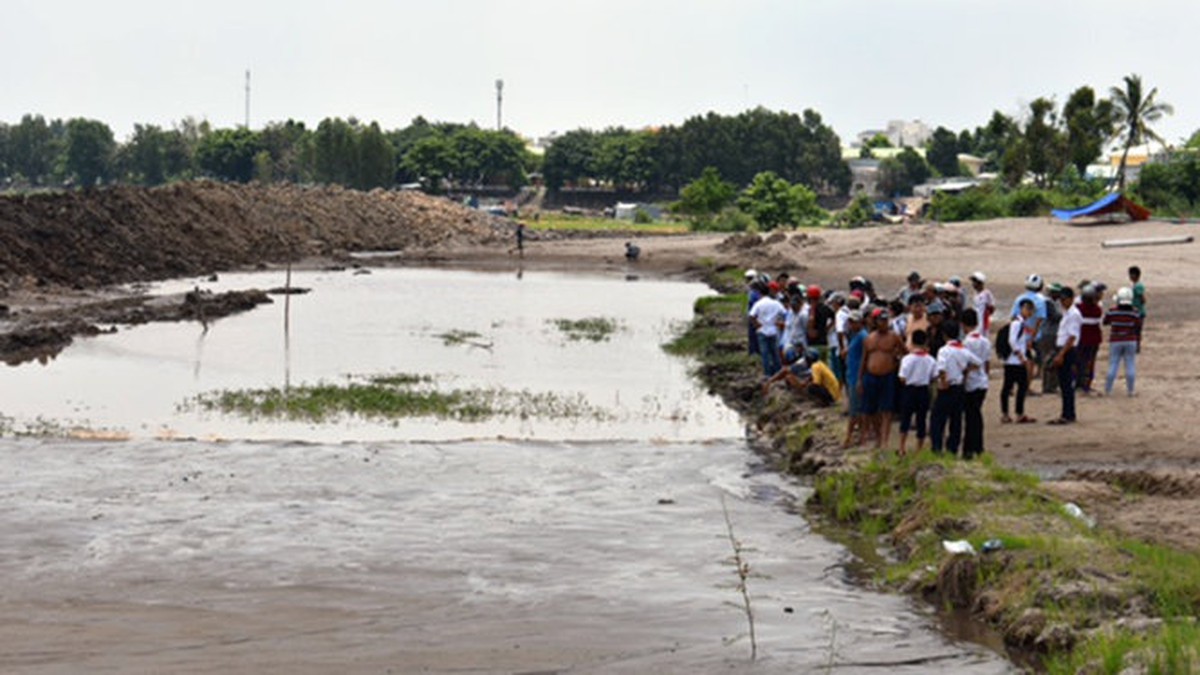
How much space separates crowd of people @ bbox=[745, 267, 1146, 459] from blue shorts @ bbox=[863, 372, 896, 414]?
0.04 ft

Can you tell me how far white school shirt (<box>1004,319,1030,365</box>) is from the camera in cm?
1984

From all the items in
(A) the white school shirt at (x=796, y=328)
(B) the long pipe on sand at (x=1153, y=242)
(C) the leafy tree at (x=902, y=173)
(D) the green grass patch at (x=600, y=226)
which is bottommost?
(A) the white school shirt at (x=796, y=328)

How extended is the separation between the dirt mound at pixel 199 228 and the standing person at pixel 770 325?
100 feet

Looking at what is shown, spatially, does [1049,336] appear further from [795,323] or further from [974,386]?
[974,386]

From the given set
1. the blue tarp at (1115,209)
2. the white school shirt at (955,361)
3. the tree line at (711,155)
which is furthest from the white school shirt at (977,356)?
the tree line at (711,155)

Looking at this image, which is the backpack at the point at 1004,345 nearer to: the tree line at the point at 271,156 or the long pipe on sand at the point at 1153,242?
the long pipe on sand at the point at 1153,242

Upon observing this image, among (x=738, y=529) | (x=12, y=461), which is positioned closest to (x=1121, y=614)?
(x=738, y=529)

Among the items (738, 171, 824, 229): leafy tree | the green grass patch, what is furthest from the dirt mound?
(738, 171, 824, 229): leafy tree

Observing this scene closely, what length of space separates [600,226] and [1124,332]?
88385 mm

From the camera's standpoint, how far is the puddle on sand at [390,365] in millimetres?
25281

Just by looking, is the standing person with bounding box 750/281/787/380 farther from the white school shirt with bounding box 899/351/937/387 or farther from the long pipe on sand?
the long pipe on sand

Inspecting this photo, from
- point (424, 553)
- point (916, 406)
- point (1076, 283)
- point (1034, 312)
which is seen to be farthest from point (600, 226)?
point (424, 553)

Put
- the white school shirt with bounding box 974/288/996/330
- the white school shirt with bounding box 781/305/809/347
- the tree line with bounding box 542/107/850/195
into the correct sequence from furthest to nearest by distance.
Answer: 1. the tree line with bounding box 542/107/850/195
2. the white school shirt with bounding box 781/305/809/347
3. the white school shirt with bounding box 974/288/996/330

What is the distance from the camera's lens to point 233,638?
42.1 ft
